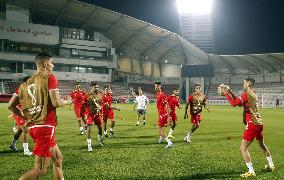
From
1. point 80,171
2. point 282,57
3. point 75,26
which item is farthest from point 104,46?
point 80,171

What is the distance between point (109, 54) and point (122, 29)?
291 inches

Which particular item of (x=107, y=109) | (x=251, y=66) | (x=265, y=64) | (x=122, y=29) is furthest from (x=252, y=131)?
(x=251, y=66)

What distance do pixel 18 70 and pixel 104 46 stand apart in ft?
67.4

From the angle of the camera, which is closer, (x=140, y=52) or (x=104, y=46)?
(x=104, y=46)

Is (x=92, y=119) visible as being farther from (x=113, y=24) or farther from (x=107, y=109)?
(x=113, y=24)

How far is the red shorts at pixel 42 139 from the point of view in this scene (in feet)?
17.2

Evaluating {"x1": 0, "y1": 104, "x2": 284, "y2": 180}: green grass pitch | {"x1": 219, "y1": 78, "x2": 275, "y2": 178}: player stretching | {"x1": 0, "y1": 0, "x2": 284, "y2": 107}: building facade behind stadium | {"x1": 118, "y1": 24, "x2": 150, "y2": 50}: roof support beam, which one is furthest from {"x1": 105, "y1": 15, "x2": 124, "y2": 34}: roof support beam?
{"x1": 219, "y1": 78, "x2": 275, "y2": 178}: player stretching

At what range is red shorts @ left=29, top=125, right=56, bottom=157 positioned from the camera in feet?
17.2

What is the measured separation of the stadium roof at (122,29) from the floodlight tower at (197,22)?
2.26 m

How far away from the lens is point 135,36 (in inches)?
3182

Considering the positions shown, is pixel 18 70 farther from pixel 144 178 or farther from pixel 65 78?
pixel 144 178

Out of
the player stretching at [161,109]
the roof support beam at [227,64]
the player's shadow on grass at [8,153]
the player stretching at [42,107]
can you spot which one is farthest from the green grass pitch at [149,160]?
the roof support beam at [227,64]

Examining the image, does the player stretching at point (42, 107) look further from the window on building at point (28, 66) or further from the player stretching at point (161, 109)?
the window on building at point (28, 66)

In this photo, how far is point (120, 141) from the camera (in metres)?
14.5
